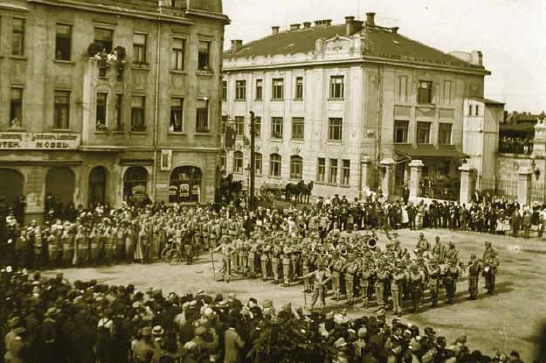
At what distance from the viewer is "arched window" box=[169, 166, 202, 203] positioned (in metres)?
36.9

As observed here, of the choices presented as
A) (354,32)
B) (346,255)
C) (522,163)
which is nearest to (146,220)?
(346,255)

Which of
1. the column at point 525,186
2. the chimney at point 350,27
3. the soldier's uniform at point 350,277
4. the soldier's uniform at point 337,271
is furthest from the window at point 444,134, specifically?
the soldier's uniform at point 350,277

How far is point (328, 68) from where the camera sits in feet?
160

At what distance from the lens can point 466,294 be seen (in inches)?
894

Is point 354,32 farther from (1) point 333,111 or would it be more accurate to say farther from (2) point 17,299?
(2) point 17,299

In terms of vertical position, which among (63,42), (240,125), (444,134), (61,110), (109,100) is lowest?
(61,110)

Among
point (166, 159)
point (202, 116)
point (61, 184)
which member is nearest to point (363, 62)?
point (202, 116)

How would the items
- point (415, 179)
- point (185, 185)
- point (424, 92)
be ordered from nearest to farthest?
1. point (185, 185)
2. point (415, 179)
3. point (424, 92)

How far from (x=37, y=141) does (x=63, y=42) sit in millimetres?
5158

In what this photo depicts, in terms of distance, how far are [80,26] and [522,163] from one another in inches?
1292

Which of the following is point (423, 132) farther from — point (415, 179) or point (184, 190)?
point (184, 190)

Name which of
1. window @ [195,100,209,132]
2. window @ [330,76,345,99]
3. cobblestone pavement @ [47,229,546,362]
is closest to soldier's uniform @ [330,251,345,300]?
cobblestone pavement @ [47,229,546,362]

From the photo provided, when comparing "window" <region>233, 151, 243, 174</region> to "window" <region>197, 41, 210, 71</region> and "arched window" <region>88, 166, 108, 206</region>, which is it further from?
"arched window" <region>88, 166, 108, 206</region>

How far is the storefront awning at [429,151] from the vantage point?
48.7m
